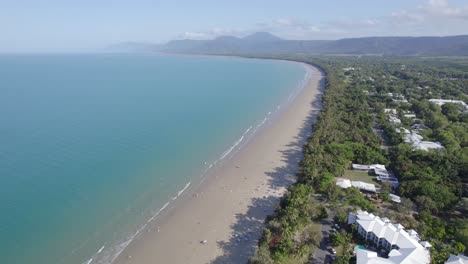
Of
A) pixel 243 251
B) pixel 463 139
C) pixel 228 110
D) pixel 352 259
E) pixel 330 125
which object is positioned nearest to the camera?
pixel 352 259

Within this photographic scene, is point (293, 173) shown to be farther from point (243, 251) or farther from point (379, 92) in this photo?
point (379, 92)

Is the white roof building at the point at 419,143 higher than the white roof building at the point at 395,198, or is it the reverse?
the white roof building at the point at 419,143

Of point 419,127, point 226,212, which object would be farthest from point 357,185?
point 419,127

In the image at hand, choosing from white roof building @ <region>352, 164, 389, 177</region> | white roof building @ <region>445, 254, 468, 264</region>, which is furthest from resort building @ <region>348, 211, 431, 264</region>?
white roof building @ <region>352, 164, 389, 177</region>

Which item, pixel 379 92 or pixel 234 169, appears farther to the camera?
pixel 379 92

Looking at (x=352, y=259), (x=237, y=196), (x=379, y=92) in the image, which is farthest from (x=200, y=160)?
(x=379, y=92)

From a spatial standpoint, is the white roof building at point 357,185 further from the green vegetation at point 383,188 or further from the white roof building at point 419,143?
the white roof building at point 419,143

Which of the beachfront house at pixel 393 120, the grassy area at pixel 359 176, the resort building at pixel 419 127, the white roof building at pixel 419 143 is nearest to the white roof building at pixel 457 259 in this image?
the grassy area at pixel 359 176
